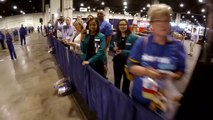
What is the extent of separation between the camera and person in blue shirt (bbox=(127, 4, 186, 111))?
172 centimetres

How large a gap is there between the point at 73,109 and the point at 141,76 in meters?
2.91

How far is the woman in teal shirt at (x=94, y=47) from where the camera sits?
3.89 metres

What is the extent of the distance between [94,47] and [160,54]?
2.34 meters

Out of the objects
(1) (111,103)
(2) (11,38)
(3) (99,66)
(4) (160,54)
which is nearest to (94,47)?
(3) (99,66)

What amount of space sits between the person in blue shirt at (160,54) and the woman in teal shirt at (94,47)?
2041mm

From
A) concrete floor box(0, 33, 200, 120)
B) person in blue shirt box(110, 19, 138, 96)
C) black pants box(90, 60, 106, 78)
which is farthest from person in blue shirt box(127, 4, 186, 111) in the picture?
black pants box(90, 60, 106, 78)

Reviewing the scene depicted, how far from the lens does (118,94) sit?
2.34 metres

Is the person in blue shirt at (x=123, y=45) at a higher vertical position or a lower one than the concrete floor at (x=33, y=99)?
higher

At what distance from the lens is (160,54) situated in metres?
1.78

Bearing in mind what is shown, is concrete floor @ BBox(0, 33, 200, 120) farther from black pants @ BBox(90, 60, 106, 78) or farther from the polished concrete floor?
black pants @ BBox(90, 60, 106, 78)

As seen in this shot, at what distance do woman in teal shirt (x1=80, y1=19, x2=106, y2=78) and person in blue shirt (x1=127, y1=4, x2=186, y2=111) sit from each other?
204 centimetres

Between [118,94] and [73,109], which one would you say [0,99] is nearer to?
[73,109]

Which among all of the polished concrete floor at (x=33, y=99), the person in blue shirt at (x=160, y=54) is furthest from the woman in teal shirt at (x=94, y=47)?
the person in blue shirt at (x=160, y=54)

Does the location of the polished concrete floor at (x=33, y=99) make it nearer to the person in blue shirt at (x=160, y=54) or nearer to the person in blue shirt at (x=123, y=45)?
the person in blue shirt at (x=123, y=45)
